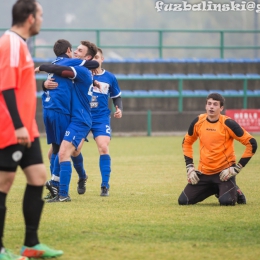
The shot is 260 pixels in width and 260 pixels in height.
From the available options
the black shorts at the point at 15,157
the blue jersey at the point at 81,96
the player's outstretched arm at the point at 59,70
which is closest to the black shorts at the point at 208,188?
the blue jersey at the point at 81,96

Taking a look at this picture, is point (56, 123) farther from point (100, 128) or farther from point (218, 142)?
point (218, 142)

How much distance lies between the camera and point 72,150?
360 inches

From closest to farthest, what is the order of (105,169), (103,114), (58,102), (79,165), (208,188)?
(208,188), (58,102), (105,169), (79,165), (103,114)

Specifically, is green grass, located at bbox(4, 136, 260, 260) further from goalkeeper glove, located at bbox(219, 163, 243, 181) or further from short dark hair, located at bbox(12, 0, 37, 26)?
short dark hair, located at bbox(12, 0, 37, 26)

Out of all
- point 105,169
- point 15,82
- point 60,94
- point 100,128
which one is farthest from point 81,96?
point 15,82

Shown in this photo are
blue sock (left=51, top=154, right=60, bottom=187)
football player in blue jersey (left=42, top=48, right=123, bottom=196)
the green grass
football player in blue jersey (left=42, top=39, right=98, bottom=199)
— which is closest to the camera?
the green grass

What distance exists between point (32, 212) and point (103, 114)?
4.74 m

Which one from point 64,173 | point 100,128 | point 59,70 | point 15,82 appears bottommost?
point 64,173

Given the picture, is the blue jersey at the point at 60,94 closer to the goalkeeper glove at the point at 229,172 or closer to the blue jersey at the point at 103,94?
the blue jersey at the point at 103,94

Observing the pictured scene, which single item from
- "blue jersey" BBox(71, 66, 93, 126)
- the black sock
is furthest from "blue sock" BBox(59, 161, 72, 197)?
the black sock

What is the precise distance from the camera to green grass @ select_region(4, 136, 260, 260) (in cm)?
583

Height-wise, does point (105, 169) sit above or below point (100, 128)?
below

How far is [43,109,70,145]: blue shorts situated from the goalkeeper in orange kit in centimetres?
155

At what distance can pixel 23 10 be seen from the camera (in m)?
5.49
